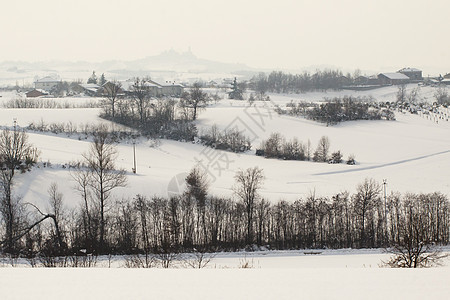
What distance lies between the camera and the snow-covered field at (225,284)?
342 inches

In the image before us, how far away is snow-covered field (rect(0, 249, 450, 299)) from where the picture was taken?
8.70 m

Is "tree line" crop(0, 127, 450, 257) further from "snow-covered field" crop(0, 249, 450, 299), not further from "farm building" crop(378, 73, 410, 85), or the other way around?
"farm building" crop(378, 73, 410, 85)

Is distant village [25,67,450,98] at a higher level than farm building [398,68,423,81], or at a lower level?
lower

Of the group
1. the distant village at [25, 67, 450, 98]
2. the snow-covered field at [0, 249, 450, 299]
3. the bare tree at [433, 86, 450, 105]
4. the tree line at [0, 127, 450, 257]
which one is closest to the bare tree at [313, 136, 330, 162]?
the tree line at [0, 127, 450, 257]

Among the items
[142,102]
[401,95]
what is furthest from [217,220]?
[401,95]

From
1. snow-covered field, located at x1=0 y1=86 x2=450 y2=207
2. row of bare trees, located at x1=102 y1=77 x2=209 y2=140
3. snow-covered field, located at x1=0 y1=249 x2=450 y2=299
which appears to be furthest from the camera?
row of bare trees, located at x1=102 y1=77 x2=209 y2=140

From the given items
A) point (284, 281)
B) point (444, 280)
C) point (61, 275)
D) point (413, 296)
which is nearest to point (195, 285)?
point (284, 281)

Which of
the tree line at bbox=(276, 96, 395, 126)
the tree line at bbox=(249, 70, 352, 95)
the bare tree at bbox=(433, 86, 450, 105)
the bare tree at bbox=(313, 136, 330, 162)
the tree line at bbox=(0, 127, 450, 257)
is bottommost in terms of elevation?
the tree line at bbox=(0, 127, 450, 257)

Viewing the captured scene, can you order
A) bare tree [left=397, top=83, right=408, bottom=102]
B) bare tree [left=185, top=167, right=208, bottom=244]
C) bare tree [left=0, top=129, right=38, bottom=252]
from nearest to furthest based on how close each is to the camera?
bare tree [left=0, top=129, right=38, bottom=252] → bare tree [left=185, top=167, right=208, bottom=244] → bare tree [left=397, top=83, right=408, bottom=102]

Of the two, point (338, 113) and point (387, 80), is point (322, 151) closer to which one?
point (338, 113)

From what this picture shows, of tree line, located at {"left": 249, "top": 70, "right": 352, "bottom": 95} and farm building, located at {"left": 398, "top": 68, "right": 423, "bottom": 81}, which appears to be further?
farm building, located at {"left": 398, "top": 68, "right": 423, "bottom": 81}

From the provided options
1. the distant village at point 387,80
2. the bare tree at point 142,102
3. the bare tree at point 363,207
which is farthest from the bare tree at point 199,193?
the distant village at point 387,80

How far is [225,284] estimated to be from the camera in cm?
920

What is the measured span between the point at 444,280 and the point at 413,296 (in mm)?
1033
